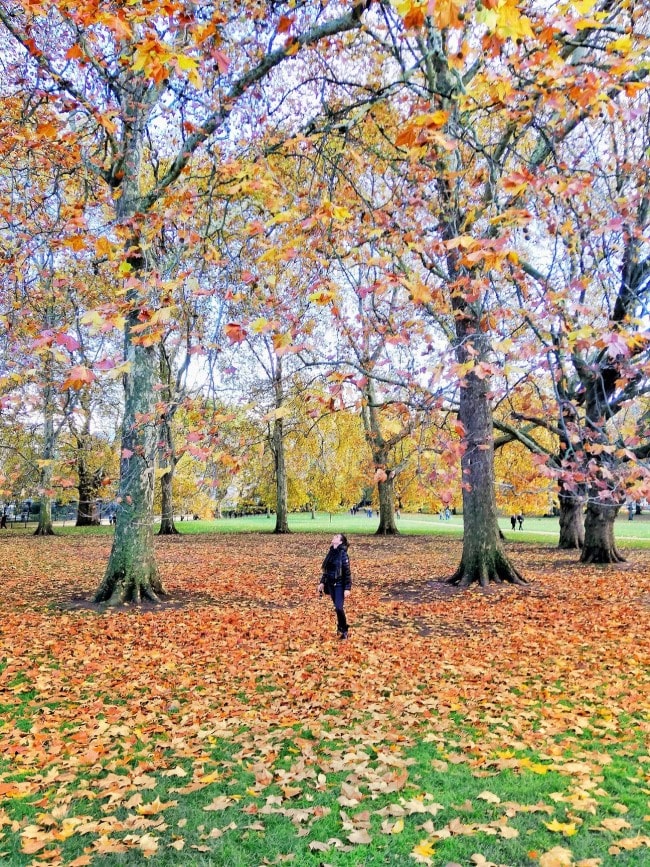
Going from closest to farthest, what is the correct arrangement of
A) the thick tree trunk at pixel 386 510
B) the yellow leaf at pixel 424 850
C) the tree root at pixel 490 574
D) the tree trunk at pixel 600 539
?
the yellow leaf at pixel 424 850 → the tree root at pixel 490 574 → the tree trunk at pixel 600 539 → the thick tree trunk at pixel 386 510

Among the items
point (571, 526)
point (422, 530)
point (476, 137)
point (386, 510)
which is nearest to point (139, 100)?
point (476, 137)

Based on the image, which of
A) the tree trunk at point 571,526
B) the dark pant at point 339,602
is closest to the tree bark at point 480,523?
the dark pant at point 339,602

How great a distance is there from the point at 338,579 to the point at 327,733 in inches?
142

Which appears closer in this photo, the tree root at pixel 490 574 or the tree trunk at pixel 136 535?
the tree trunk at pixel 136 535

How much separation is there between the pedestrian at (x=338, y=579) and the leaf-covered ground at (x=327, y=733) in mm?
436

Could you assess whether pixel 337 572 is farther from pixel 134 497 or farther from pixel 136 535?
pixel 136 535

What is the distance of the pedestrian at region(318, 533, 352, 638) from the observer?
893 centimetres

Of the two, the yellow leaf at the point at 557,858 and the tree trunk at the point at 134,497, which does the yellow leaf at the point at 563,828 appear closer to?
the yellow leaf at the point at 557,858

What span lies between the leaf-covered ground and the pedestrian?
1.43ft

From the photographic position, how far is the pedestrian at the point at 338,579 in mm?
8930

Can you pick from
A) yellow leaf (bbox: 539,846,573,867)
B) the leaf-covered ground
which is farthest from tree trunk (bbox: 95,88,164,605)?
yellow leaf (bbox: 539,846,573,867)

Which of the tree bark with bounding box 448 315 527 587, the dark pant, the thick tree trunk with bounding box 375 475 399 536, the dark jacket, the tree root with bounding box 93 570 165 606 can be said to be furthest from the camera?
the thick tree trunk with bounding box 375 475 399 536

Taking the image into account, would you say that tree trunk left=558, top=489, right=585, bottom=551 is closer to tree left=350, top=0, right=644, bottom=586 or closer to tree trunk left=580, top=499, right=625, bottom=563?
tree trunk left=580, top=499, right=625, bottom=563

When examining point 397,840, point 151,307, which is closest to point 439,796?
point 397,840
